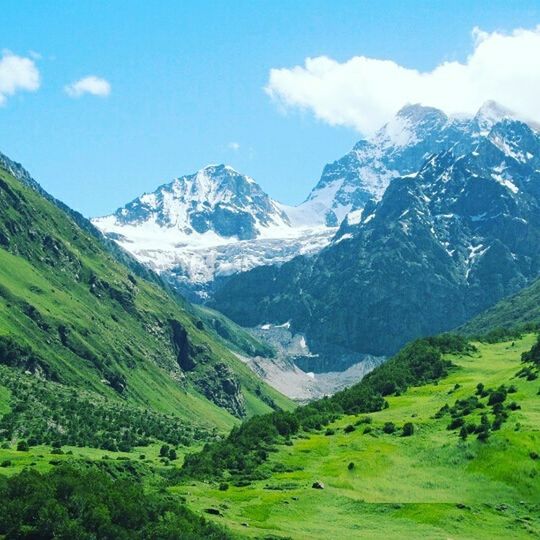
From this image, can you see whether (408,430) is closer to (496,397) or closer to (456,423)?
(456,423)

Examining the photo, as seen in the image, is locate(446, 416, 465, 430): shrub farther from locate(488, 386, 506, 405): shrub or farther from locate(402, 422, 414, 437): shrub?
locate(488, 386, 506, 405): shrub

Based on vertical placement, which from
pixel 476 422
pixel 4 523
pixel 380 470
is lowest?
pixel 4 523

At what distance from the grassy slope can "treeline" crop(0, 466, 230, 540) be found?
11.5 m

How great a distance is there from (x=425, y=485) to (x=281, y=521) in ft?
106

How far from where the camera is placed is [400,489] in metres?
130

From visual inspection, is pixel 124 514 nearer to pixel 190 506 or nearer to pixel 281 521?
pixel 190 506

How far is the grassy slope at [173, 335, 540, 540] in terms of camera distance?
111438 mm

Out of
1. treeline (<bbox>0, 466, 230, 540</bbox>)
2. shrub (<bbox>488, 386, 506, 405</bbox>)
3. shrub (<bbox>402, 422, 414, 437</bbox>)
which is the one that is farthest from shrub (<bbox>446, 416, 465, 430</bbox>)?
treeline (<bbox>0, 466, 230, 540</bbox>)

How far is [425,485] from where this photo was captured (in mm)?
133250

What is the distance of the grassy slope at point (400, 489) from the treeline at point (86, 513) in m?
11.5

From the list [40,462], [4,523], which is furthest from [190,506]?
[40,462]

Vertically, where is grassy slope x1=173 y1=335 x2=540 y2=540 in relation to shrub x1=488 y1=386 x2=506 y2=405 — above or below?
below

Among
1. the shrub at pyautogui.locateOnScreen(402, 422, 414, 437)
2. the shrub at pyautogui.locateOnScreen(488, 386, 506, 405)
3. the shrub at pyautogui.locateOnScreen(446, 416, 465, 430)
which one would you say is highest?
the shrub at pyautogui.locateOnScreen(488, 386, 506, 405)

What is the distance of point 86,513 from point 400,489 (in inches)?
2288
